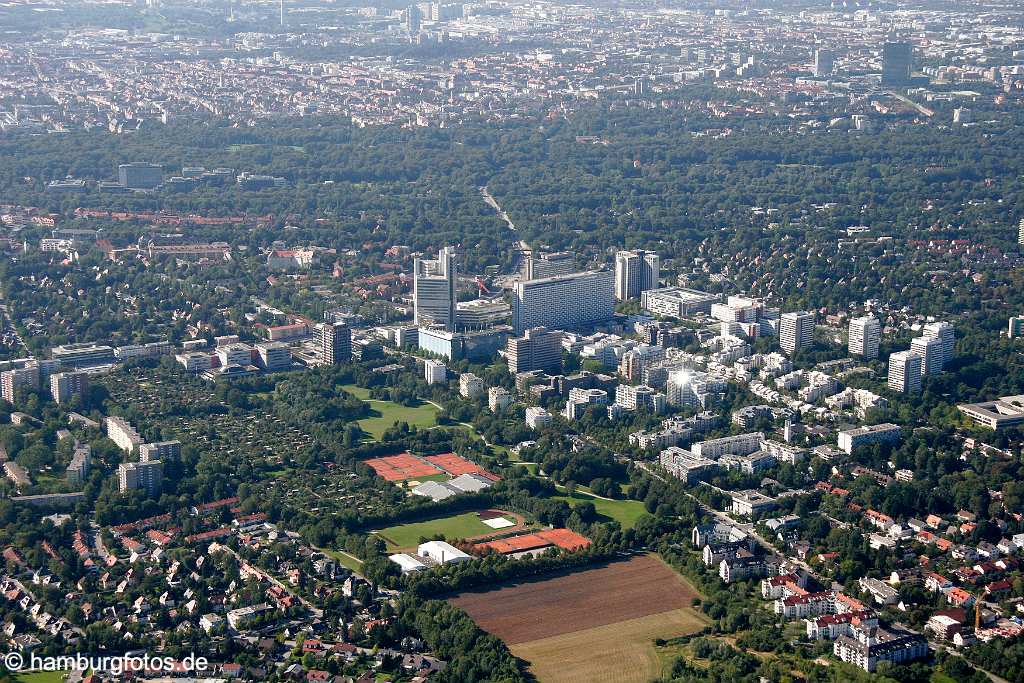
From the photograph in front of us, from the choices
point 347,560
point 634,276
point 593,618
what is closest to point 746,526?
point 593,618

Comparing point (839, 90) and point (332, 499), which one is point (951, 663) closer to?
point (332, 499)

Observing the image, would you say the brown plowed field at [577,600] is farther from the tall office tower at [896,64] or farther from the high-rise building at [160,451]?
the tall office tower at [896,64]

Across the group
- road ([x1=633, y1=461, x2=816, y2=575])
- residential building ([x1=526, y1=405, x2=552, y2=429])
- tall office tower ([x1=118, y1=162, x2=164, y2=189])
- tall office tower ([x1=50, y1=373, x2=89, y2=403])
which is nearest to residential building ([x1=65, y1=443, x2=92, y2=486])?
tall office tower ([x1=50, y1=373, x2=89, y2=403])

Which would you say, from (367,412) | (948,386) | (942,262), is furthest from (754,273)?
(367,412)

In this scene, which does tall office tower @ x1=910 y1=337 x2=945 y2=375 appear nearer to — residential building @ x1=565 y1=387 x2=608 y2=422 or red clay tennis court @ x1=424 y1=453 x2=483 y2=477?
residential building @ x1=565 y1=387 x2=608 y2=422

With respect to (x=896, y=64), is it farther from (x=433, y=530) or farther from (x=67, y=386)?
(x=433, y=530)

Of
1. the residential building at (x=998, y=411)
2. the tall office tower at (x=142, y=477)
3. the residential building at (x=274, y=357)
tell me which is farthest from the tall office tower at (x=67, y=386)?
the residential building at (x=998, y=411)
